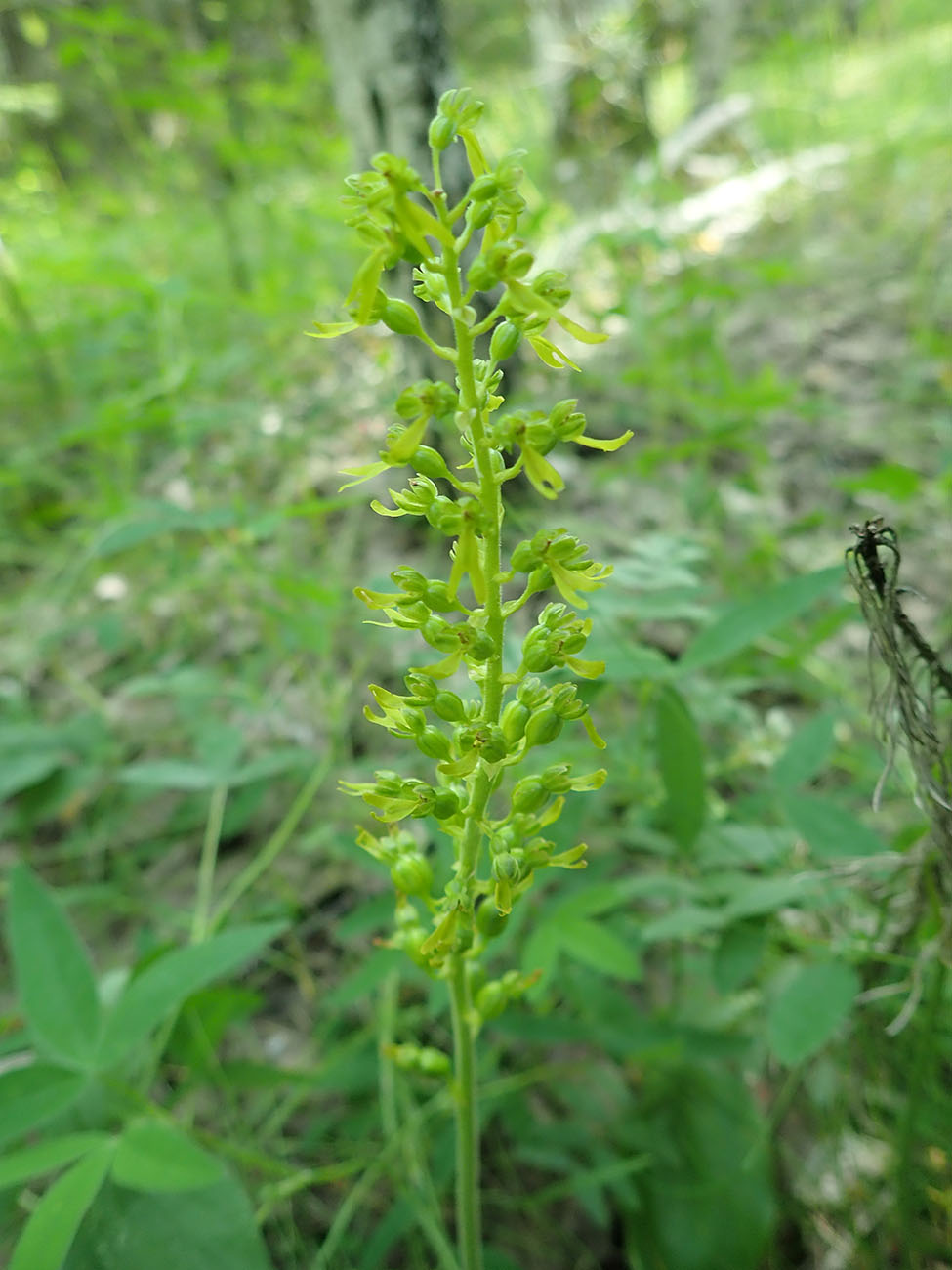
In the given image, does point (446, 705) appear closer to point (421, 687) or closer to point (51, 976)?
point (421, 687)

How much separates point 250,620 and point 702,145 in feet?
18.0

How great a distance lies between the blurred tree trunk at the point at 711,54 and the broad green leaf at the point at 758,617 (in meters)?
7.13

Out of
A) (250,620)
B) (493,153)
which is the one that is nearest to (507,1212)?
(250,620)

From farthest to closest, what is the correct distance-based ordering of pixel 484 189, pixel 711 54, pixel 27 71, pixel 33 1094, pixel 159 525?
pixel 27 71 → pixel 711 54 → pixel 159 525 → pixel 33 1094 → pixel 484 189

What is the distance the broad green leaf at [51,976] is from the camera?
1.26 m

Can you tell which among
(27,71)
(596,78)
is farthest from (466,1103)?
(27,71)

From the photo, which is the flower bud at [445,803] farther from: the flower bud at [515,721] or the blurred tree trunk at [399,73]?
the blurred tree trunk at [399,73]

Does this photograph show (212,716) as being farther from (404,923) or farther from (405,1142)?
(404,923)

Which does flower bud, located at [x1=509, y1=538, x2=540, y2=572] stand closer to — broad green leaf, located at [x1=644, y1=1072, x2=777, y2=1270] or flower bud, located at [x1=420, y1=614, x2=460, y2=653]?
flower bud, located at [x1=420, y1=614, x2=460, y2=653]

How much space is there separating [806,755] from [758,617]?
10.1 inches

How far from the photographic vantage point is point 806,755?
142 cm

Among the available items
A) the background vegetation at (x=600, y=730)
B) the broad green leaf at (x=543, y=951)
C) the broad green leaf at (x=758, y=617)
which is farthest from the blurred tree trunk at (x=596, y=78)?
the broad green leaf at (x=543, y=951)

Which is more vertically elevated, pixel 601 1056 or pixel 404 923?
pixel 404 923

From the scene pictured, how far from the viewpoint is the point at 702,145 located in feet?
20.7
